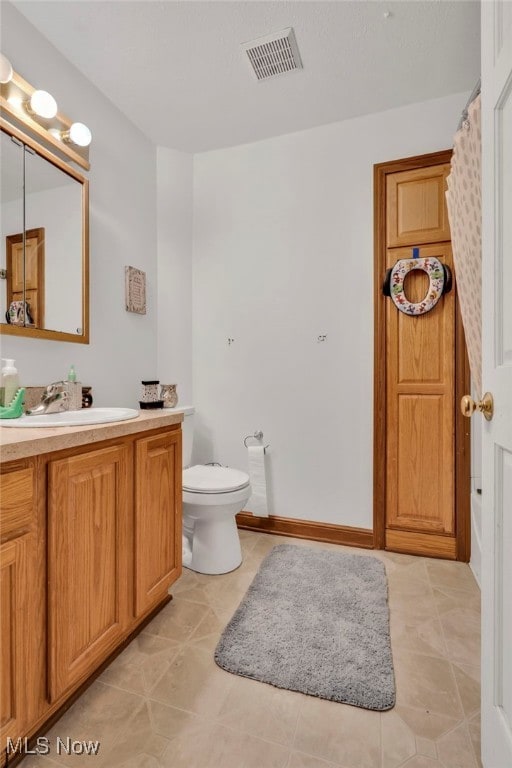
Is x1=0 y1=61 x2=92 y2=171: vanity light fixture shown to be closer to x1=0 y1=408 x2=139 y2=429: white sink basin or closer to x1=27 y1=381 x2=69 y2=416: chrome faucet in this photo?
x1=27 y1=381 x2=69 y2=416: chrome faucet

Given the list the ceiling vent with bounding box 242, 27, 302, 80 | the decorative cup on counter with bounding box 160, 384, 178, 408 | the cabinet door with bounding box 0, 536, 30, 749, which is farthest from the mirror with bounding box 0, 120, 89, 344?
the ceiling vent with bounding box 242, 27, 302, 80

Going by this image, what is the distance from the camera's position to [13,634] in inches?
Answer: 36.2

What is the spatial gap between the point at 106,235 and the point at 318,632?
2157 millimetres

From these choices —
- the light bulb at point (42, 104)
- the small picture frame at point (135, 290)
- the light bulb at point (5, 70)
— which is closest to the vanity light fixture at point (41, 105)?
the light bulb at point (42, 104)

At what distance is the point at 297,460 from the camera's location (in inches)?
95.1

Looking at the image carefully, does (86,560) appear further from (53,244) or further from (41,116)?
(41,116)

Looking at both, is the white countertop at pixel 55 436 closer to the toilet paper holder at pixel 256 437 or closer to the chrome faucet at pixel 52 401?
the chrome faucet at pixel 52 401

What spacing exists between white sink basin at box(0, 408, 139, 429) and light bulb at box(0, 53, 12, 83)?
1261mm

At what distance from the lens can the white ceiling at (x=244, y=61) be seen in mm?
1582

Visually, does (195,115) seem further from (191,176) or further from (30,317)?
(30,317)

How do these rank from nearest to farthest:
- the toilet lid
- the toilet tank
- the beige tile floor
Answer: the beige tile floor → the toilet lid → the toilet tank

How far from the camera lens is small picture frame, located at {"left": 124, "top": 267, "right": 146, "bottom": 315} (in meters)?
2.16

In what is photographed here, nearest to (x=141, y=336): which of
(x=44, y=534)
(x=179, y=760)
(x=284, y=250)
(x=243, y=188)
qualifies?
(x=284, y=250)

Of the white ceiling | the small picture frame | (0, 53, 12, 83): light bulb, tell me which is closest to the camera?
(0, 53, 12, 83): light bulb
